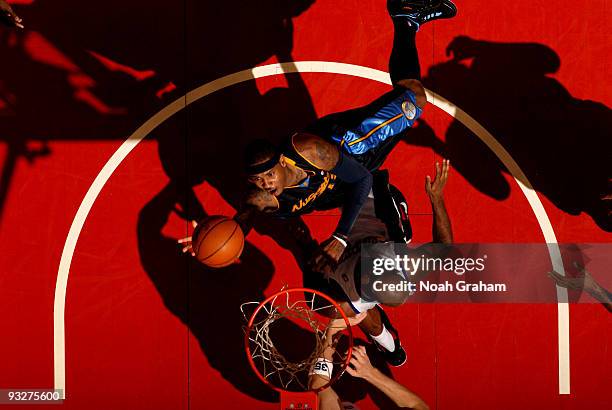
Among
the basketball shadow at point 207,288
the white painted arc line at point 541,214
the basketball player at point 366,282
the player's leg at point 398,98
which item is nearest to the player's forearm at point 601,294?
the white painted arc line at point 541,214

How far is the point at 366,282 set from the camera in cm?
707

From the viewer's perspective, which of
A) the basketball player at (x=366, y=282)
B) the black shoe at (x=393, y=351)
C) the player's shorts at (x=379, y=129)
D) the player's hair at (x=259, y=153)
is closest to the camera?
the player's hair at (x=259, y=153)

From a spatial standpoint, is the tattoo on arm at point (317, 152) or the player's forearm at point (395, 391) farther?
the player's forearm at point (395, 391)

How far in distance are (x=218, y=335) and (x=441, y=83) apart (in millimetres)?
3565

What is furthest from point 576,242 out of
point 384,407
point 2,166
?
point 2,166

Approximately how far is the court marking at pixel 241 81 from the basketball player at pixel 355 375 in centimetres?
168

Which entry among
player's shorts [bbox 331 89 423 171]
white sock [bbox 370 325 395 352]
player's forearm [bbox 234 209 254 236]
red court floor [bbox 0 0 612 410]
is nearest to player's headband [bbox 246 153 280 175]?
player's forearm [bbox 234 209 254 236]

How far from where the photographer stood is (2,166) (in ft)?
24.6

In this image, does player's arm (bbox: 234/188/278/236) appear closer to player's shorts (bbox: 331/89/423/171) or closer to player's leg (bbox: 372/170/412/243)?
player's shorts (bbox: 331/89/423/171)

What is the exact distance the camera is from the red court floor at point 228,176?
Result: 7.48 meters

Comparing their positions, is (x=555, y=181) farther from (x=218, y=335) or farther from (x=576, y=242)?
(x=218, y=335)

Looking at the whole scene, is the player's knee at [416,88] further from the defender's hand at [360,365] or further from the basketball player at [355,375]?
the defender's hand at [360,365]

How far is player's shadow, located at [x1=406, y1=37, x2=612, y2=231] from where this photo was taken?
7523mm

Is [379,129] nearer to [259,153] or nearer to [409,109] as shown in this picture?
[409,109]
